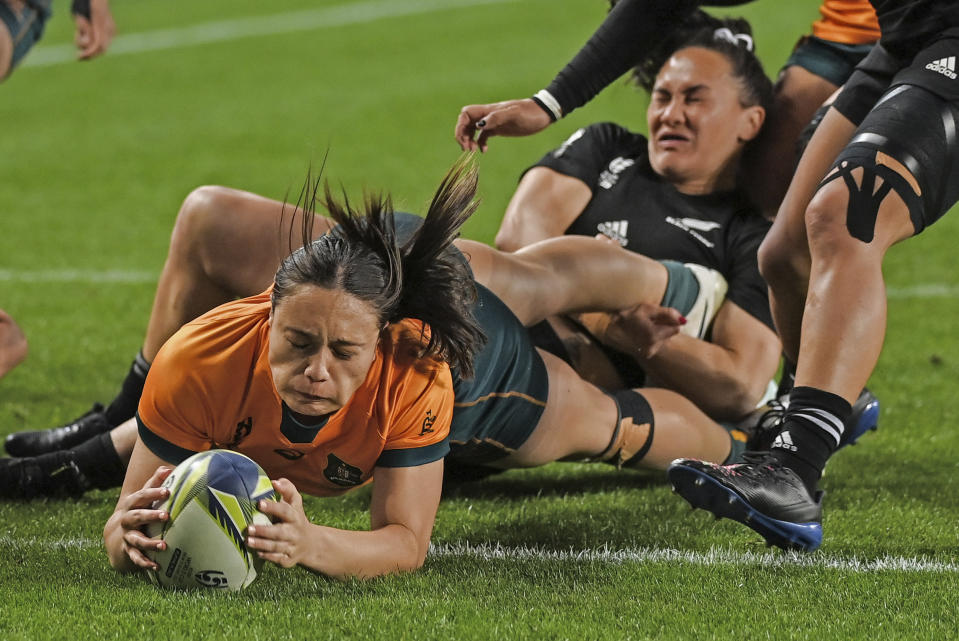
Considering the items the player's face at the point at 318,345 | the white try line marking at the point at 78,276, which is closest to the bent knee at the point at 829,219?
the player's face at the point at 318,345

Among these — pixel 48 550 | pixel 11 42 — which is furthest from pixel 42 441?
pixel 11 42

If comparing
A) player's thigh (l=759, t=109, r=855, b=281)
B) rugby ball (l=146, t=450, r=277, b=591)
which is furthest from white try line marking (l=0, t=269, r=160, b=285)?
rugby ball (l=146, t=450, r=277, b=591)

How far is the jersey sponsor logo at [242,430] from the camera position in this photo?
355 cm

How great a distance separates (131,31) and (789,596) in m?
15.5

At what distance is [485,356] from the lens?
13.2 feet

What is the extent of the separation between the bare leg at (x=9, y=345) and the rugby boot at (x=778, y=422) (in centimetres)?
257

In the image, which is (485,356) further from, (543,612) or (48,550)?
(48,550)

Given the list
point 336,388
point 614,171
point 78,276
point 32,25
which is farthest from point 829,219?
point 78,276

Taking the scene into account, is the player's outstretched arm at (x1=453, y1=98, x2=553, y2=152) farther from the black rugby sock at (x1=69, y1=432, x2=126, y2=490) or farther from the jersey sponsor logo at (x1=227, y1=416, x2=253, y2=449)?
the black rugby sock at (x1=69, y1=432, x2=126, y2=490)

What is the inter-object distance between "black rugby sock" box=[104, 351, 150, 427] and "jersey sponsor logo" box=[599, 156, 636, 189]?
2.10m

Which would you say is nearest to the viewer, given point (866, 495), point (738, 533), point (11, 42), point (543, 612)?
point (543, 612)

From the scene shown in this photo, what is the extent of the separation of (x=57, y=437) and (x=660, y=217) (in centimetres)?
252

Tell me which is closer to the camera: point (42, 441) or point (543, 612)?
point (543, 612)

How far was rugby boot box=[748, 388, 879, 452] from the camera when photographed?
4.80 m
